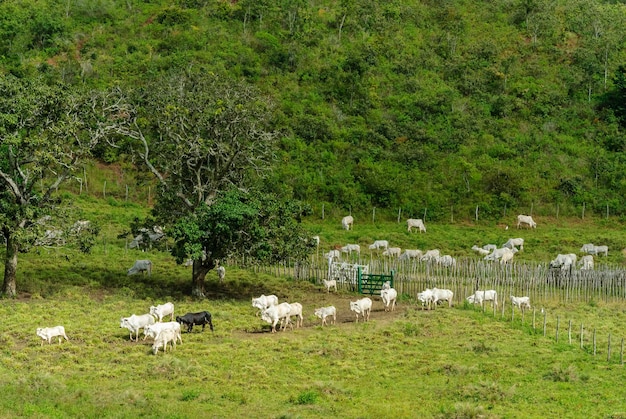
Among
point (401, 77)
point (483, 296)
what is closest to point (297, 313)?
point (483, 296)

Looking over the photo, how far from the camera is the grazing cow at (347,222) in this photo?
55.3 metres

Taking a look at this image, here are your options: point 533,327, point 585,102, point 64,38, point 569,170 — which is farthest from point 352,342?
point 64,38

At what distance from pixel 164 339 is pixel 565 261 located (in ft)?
83.4

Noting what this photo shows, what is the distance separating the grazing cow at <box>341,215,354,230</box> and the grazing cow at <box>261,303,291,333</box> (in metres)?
24.7

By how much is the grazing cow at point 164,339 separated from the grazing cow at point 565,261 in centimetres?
2128

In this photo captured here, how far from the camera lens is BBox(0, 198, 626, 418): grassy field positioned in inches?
809

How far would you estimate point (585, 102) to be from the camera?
71.0m

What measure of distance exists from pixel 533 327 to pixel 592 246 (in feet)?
66.5

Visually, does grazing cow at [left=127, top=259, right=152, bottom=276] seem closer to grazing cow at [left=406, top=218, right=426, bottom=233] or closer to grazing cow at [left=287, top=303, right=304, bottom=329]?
grazing cow at [left=287, top=303, right=304, bottom=329]

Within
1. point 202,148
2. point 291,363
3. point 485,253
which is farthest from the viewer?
point 485,253

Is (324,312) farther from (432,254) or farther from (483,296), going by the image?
(432,254)

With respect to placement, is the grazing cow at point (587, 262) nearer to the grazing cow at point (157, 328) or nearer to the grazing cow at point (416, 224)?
the grazing cow at point (416, 224)

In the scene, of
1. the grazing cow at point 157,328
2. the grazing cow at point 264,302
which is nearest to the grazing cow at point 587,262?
the grazing cow at point 264,302

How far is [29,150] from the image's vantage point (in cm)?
3547
